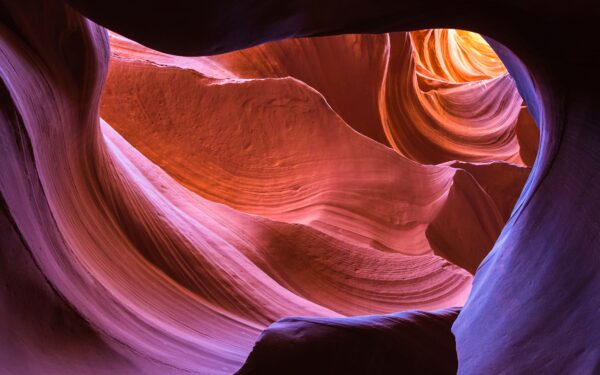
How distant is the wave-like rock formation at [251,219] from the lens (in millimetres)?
1574

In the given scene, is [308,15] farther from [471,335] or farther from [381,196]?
[381,196]

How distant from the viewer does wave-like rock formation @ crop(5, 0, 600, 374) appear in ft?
5.16

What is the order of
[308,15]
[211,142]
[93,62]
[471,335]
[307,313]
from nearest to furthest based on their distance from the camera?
[308,15] → [471,335] → [93,62] → [307,313] → [211,142]

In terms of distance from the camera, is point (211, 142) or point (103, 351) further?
point (211, 142)

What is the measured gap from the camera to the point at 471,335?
2.04 metres

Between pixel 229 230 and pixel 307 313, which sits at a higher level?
pixel 229 230

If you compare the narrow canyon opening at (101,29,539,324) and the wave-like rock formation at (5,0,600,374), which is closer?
the wave-like rock formation at (5,0,600,374)

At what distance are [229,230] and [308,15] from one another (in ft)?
6.39

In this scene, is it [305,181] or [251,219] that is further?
[305,181]

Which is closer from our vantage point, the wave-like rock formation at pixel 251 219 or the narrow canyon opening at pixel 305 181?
the wave-like rock formation at pixel 251 219

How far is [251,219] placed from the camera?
3.59 m

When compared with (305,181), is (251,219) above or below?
below

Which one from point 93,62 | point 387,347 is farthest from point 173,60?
point 387,347

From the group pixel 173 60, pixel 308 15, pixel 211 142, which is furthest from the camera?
pixel 173 60
